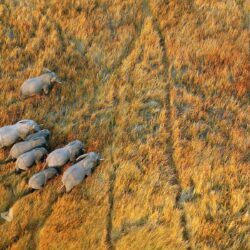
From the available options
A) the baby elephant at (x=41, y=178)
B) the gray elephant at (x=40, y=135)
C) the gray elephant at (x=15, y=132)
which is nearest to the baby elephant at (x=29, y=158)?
the baby elephant at (x=41, y=178)

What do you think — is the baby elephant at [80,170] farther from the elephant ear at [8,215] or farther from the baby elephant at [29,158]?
the elephant ear at [8,215]

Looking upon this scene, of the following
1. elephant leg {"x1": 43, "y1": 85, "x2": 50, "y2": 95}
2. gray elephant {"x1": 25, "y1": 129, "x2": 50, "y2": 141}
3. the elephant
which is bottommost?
the elephant

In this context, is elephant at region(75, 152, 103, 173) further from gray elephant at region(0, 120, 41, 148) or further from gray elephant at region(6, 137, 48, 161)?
gray elephant at region(0, 120, 41, 148)

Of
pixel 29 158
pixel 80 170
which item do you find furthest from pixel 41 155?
pixel 80 170

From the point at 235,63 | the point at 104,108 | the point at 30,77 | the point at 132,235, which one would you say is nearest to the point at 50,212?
the point at 132,235

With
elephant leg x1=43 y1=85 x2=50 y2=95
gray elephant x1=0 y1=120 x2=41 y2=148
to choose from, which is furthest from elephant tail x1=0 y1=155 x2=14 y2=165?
elephant leg x1=43 y1=85 x2=50 y2=95

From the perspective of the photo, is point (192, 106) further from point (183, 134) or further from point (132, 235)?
point (132, 235)
